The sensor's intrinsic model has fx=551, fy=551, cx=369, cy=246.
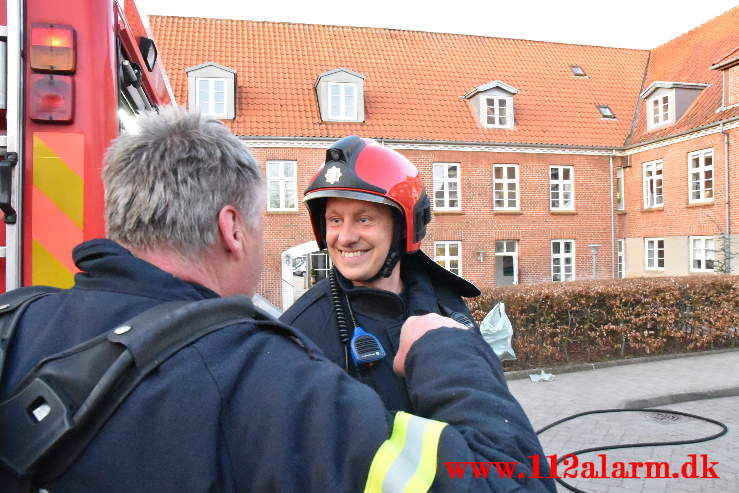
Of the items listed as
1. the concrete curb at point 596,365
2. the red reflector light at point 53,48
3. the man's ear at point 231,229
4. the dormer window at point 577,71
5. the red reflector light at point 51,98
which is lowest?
the concrete curb at point 596,365

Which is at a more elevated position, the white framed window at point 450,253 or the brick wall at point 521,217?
the brick wall at point 521,217

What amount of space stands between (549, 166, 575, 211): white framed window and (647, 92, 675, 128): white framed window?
410cm

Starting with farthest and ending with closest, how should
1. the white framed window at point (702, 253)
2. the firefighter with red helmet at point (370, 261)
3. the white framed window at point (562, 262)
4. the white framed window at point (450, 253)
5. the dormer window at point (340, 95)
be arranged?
1. the white framed window at point (562, 262)
2. the white framed window at point (450, 253)
3. the dormer window at point (340, 95)
4. the white framed window at point (702, 253)
5. the firefighter with red helmet at point (370, 261)

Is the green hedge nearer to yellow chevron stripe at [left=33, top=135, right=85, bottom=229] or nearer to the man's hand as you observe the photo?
yellow chevron stripe at [left=33, top=135, right=85, bottom=229]

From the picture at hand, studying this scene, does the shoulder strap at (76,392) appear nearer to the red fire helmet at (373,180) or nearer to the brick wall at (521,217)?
the red fire helmet at (373,180)

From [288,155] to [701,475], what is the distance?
59.9ft

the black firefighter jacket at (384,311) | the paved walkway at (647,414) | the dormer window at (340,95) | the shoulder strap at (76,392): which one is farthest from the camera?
the dormer window at (340,95)

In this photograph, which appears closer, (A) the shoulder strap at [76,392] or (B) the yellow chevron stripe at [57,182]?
(A) the shoulder strap at [76,392]

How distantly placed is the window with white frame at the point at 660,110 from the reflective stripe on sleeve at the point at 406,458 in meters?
26.1

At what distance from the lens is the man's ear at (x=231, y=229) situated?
1.32 m

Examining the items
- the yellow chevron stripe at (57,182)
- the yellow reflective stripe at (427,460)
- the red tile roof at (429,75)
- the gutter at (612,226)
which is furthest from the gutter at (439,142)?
the yellow reflective stripe at (427,460)

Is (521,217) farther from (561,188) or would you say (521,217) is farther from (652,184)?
(652,184)

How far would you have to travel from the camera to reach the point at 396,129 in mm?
22609

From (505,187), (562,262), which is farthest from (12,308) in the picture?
(562,262)
